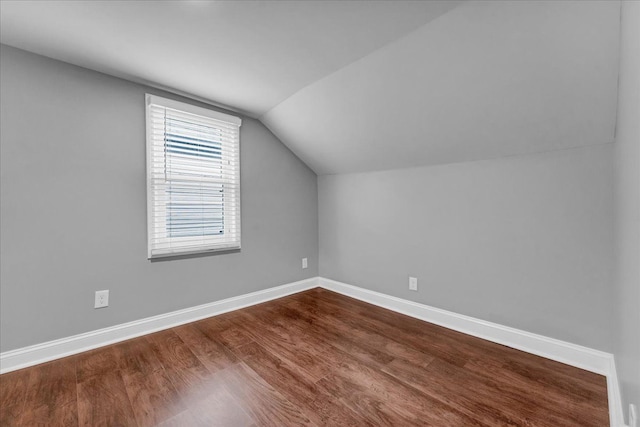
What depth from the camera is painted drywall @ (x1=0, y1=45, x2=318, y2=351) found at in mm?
1797

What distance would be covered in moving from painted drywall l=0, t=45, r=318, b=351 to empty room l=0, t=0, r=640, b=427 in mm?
13

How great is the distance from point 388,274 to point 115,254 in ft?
8.15

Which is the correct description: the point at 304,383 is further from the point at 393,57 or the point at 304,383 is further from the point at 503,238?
the point at 393,57

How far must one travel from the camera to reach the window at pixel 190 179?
2.35 metres

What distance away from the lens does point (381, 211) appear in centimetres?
294

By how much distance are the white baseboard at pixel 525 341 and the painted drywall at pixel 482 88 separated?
4.42 feet

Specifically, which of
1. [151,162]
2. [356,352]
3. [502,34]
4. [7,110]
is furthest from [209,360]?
[502,34]

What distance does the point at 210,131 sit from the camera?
2709mm

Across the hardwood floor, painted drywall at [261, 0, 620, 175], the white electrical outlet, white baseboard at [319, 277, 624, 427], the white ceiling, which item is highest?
the white ceiling

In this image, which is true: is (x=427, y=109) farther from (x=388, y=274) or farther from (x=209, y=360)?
(x=209, y=360)

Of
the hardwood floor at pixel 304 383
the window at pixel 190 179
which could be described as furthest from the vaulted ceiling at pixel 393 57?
the hardwood floor at pixel 304 383

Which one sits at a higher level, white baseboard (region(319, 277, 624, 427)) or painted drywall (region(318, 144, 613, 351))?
painted drywall (region(318, 144, 613, 351))

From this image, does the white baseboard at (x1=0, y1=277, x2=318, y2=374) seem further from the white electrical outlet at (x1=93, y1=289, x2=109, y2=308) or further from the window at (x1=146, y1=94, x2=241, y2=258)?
the window at (x1=146, y1=94, x2=241, y2=258)

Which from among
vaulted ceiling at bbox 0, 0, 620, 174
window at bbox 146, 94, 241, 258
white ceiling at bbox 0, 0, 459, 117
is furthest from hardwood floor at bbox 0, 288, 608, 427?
white ceiling at bbox 0, 0, 459, 117
